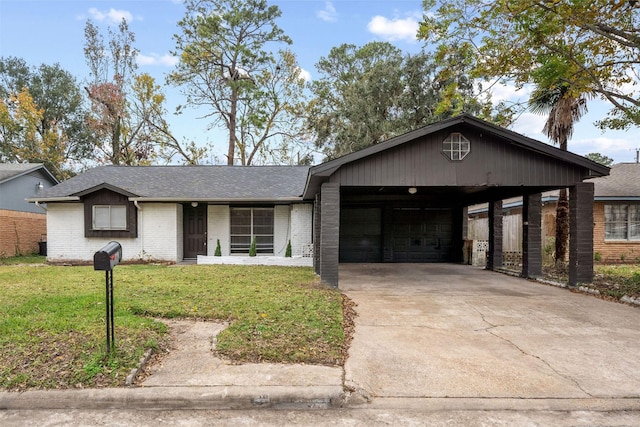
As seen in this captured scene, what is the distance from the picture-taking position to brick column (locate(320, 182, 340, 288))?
8.59m

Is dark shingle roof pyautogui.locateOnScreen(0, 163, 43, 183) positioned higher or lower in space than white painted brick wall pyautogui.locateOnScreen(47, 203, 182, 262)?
higher

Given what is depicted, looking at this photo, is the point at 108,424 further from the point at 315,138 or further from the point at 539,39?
the point at 315,138

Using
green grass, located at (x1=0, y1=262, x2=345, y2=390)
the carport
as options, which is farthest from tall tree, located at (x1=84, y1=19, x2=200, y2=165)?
the carport

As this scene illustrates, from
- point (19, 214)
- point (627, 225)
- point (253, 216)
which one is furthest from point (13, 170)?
point (627, 225)

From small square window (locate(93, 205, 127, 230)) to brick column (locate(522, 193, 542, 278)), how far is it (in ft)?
42.2

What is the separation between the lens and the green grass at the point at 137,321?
387cm

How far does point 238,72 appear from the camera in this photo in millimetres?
25688

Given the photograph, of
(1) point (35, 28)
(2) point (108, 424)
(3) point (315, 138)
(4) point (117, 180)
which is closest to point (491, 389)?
(2) point (108, 424)

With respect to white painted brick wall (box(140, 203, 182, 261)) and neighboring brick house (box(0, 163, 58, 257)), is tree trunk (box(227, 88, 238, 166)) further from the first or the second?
white painted brick wall (box(140, 203, 182, 261))

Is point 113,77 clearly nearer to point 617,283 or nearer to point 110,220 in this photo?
point 110,220

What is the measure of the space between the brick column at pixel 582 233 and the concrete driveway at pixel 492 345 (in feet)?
2.71

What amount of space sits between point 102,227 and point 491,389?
13.8 metres

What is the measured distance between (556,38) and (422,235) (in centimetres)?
786

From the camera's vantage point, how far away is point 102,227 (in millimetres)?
13773
